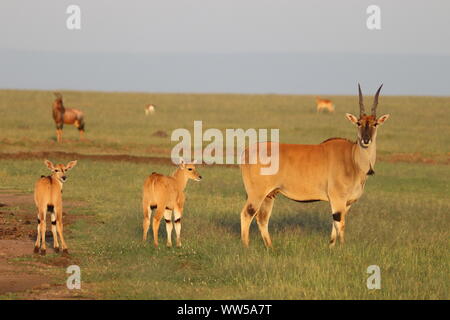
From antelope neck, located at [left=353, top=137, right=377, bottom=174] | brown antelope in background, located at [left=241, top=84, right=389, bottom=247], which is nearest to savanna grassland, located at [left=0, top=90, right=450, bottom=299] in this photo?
brown antelope in background, located at [left=241, top=84, right=389, bottom=247]

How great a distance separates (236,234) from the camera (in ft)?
48.2

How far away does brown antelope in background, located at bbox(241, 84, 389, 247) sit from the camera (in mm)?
13102

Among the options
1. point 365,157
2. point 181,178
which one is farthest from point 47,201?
point 365,157

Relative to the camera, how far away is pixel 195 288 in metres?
10.5

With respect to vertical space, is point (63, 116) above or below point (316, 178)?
above

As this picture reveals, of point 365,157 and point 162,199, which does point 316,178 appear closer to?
point 365,157

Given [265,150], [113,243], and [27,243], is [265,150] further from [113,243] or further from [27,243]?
[27,243]

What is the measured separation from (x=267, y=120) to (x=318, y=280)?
4428 cm

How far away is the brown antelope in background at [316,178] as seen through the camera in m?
13.1

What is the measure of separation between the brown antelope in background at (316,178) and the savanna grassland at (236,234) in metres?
0.54

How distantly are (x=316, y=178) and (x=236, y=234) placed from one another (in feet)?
6.98

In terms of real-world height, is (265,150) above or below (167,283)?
Result: above
